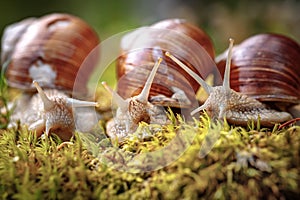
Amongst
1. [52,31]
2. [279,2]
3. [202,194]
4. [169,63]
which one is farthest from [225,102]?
[279,2]

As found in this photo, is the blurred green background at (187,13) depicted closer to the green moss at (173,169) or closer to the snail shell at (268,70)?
the snail shell at (268,70)

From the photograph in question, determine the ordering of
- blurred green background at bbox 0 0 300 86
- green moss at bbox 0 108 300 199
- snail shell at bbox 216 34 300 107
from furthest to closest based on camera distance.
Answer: blurred green background at bbox 0 0 300 86
snail shell at bbox 216 34 300 107
green moss at bbox 0 108 300 199

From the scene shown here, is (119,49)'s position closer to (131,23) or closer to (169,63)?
(169,63)

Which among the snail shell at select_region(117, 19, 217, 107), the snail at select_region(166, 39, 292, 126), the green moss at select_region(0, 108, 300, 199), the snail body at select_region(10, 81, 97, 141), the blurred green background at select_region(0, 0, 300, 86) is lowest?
the green moss at select_region(0, 108, 300, 199)

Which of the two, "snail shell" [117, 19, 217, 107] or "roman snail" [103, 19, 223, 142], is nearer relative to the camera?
"roman snail" [103, 19, 223, 142]

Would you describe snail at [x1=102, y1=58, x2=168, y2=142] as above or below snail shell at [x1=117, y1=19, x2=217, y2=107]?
below

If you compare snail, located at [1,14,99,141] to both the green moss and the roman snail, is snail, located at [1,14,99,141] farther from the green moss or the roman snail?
the green moss

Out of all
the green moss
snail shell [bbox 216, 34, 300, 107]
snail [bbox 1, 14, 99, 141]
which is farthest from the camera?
snail [bbox 1, 14, 99, 141]

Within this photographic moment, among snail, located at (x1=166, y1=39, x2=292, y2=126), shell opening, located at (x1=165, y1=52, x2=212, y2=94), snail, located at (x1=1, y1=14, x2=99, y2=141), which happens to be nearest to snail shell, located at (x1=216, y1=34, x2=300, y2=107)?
snail, located at (x1=166, y1=39, x2=292, y2=126)

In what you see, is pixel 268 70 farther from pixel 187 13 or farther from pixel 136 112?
pixel 187 13
